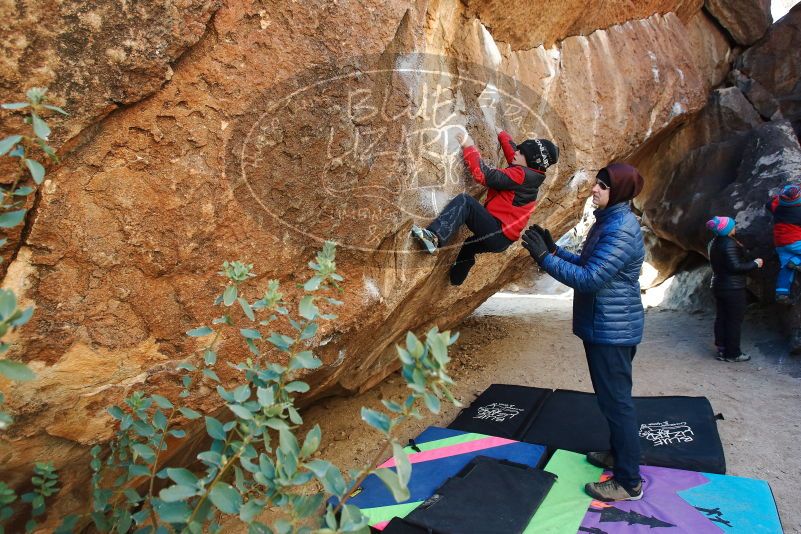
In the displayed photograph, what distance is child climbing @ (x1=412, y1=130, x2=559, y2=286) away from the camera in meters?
3.27

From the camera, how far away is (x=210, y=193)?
232cm

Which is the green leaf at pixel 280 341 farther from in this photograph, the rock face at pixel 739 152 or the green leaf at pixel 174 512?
the rock face at pixel 739 152

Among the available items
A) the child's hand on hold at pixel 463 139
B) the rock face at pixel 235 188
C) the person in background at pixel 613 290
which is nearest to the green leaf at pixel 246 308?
the rock face at pixel 235 188

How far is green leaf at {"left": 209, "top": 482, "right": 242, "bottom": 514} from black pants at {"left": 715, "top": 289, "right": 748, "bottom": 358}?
5504 millimetres

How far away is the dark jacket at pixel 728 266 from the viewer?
5.25 metres

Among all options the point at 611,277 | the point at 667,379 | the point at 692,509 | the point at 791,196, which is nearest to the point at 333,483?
the point at 611,277

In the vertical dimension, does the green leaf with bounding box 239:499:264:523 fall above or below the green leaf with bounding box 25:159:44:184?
below

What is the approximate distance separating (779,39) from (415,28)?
666 centimetres

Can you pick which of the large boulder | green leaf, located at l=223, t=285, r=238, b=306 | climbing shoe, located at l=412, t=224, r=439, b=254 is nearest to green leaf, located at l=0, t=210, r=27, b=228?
green leaf, located at l=223, t=285, r=238, b=306

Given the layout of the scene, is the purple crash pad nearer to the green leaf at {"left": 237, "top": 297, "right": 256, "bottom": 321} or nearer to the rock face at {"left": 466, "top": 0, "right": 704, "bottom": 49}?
the green leaf at {"left": 237, "top": 297, "right": 256, "bottom": 321}

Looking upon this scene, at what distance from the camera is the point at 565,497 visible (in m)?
2.93

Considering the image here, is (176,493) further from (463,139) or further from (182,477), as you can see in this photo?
(463,139)

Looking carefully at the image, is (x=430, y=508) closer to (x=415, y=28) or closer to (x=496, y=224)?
(x=496, y=224)

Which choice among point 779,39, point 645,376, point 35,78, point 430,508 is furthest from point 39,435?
point 779,39
